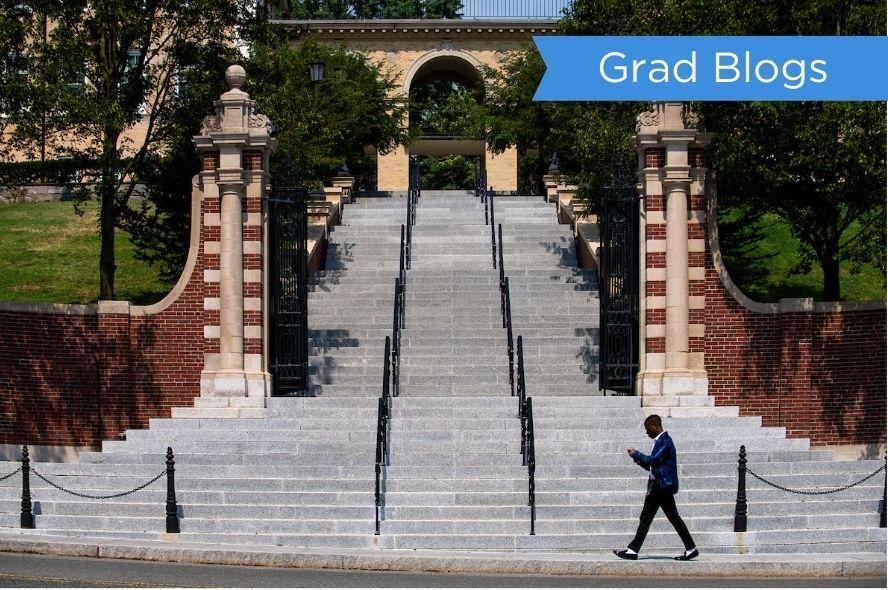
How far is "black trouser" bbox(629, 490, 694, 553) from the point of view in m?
15.5

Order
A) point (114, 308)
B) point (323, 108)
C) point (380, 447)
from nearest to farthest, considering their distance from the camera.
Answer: point (380, 447), point (114, 308), point (323, 108)

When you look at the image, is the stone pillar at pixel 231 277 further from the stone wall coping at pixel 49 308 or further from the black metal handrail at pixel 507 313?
the black metal handrail at pixel 507 313

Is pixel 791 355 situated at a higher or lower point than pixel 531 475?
→ higher

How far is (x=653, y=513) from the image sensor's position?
15.6 metres

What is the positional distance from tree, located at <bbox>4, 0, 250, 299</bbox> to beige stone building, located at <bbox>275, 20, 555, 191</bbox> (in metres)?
28.2

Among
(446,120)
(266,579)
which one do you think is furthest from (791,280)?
(446,120)

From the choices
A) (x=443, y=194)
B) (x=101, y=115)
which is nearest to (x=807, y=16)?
(x=101, y=115)

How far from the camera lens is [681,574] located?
15.4 meters

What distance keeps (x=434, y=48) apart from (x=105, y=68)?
31.4m

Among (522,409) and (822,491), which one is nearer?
(822,491)

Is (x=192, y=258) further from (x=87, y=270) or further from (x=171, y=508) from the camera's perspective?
(x=87, y=270)

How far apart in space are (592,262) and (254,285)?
8696 millimetres

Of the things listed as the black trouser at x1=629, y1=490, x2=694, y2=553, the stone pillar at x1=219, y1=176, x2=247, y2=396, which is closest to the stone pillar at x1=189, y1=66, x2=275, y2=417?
the stone pillar at x1=219, y1=176, x2=247, y2=396

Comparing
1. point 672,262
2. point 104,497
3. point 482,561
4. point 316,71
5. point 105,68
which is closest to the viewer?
point 482,561
